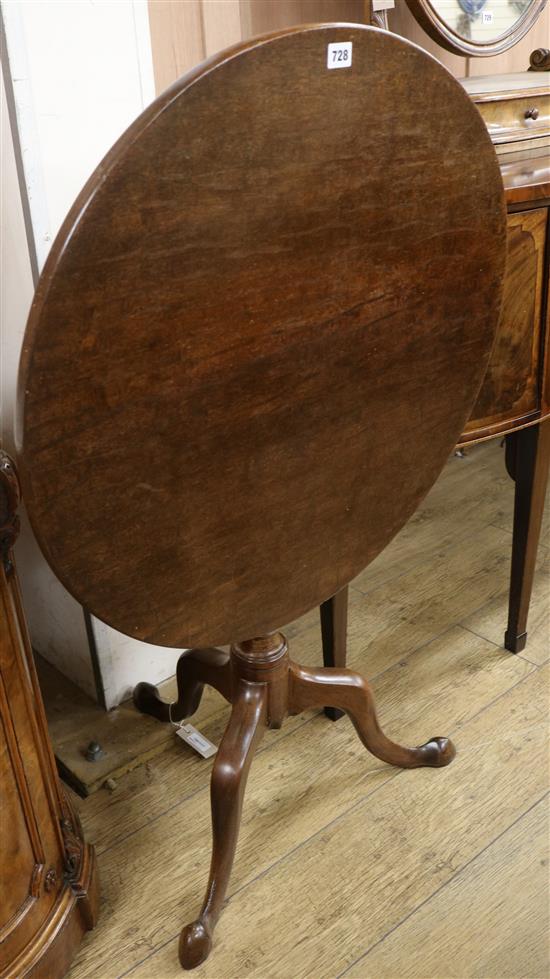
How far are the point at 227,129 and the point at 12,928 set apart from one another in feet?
3.08

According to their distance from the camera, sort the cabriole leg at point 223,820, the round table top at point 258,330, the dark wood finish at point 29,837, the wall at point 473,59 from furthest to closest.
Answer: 1. the wall at point 473,59
2. the cabriole leg at point 223,820
3. the dark wood finish at point 29,837
4. the round table top at point 258,330

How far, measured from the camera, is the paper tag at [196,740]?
157cm

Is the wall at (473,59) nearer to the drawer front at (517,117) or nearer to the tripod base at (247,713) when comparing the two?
the drawer front at (517,117)

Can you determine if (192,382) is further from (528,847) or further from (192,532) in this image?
(528,847)

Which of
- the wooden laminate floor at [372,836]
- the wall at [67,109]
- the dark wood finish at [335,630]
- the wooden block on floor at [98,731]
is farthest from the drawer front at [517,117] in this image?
the wooden block on floor at [98,731]

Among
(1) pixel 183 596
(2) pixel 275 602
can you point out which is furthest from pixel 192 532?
(2) pixel 275 602

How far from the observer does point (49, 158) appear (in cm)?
128

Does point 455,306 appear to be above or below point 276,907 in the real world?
above

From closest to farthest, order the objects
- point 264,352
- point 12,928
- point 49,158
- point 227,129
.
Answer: point 227,129
point 264,352
point 12,928
point 49,158

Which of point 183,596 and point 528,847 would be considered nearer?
point 183,596

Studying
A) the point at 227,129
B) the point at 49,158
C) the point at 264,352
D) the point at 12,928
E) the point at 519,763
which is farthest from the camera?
the point at 519,763

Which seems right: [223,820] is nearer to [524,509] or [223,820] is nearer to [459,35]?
[524,509]

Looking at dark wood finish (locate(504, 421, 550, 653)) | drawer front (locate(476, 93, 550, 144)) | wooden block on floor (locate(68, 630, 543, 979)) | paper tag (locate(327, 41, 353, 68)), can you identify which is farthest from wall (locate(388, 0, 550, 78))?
wooden block on floor (locate(68, 630, 543, 979))

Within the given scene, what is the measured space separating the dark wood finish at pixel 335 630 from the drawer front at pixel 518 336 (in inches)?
14.6
